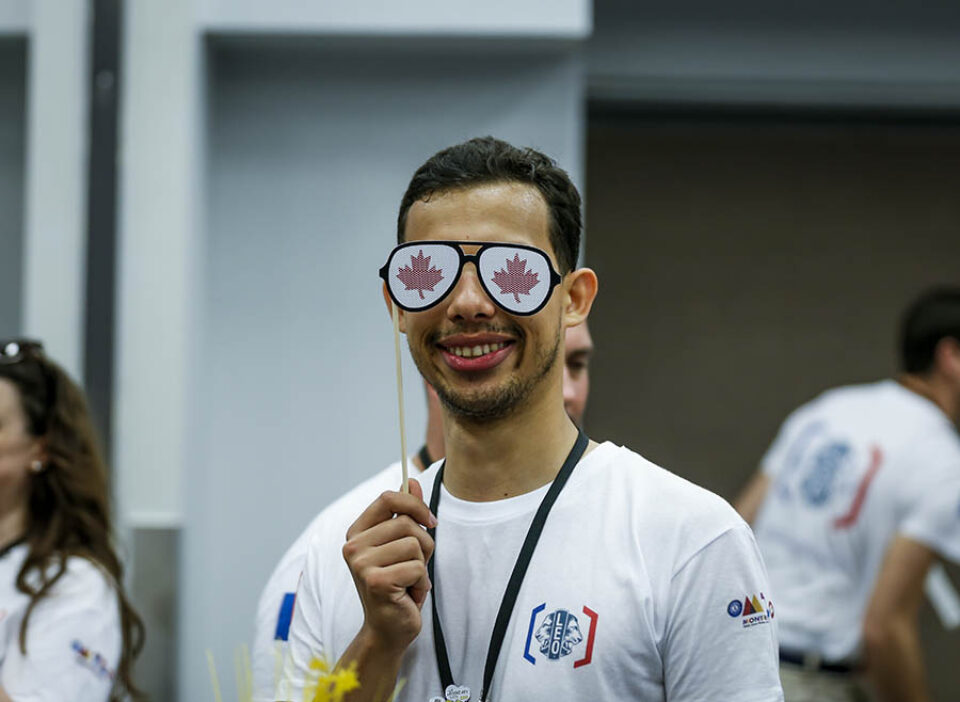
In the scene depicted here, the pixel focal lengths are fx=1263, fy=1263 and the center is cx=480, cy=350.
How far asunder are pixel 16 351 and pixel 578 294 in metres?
1.54

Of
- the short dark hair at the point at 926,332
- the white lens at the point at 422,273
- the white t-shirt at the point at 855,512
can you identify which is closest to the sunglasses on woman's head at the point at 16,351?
the white lens at the point at 422,273

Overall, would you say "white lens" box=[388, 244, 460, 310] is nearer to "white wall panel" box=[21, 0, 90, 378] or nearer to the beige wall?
"white wall panel" box=[21, 0, 90, 378]

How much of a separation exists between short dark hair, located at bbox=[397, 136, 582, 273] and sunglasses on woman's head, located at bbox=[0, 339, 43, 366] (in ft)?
4.53

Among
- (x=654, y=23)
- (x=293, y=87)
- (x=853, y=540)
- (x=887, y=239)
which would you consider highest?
(x=654, y=23)

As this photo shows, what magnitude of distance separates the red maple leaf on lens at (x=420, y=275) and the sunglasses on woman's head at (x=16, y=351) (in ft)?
4.86

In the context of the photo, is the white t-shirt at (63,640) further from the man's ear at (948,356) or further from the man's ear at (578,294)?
the man's ear at (948,356)

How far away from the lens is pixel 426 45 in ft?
13.0

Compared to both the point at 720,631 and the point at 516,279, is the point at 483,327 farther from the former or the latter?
the point at 720,631

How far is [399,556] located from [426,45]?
2730 millimetres

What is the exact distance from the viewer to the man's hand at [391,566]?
4.91 ft

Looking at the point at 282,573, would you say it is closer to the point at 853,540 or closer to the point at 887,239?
the point at 853,540

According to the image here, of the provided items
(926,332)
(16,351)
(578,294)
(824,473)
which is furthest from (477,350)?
(926,332)

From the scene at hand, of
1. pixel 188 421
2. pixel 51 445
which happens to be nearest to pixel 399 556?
pixel 51 445

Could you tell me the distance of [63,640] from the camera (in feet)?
7.80
